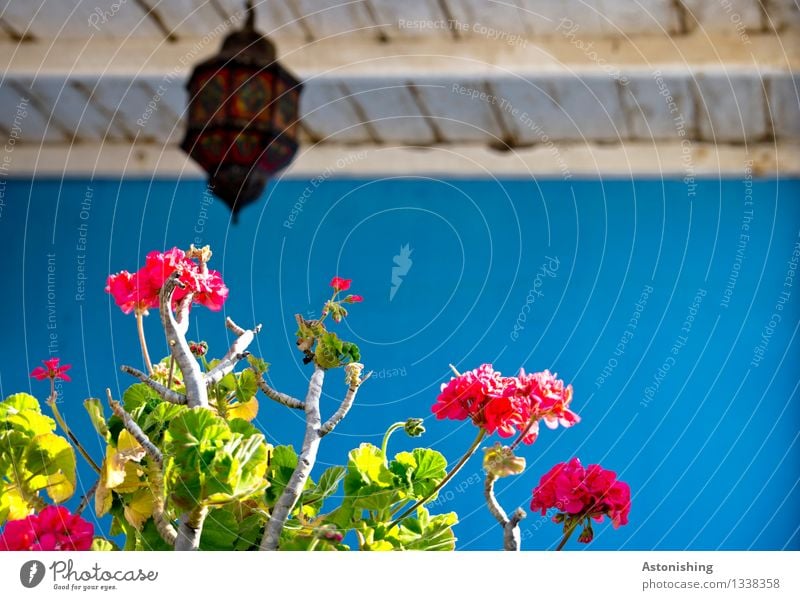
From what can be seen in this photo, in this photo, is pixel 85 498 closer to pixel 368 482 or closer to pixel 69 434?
pixel 69 434

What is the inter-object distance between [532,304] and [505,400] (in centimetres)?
74

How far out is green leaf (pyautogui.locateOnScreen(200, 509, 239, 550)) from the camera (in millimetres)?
615

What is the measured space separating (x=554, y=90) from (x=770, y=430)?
509mm

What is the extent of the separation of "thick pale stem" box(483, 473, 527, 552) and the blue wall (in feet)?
2.13

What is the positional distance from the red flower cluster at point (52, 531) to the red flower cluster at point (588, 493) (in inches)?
11.3

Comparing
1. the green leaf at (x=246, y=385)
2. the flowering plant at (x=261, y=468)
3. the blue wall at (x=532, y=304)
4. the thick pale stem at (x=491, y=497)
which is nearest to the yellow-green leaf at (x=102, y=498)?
the flowering plant at (x=261, y=468)

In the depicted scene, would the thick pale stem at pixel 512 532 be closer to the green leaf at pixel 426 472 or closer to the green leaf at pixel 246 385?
the green leaf at pixel 426 472

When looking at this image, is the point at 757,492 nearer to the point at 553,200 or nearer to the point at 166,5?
the point at 553,200

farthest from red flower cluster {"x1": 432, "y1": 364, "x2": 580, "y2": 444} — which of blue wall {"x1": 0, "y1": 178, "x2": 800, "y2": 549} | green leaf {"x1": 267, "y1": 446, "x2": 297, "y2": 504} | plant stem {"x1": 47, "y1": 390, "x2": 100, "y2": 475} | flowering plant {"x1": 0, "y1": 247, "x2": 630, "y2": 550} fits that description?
blue wall {"x1": 0, "y1": 178, "x2": 800, "y2": 549}

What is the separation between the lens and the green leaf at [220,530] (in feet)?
2.02

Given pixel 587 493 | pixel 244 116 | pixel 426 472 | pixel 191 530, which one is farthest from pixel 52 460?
pixel 244 116

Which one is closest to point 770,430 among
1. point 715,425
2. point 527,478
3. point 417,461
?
point 715,425

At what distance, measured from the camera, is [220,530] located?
0.62 m

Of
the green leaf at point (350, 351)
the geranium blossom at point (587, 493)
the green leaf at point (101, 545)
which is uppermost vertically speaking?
the green leaf at point (350, 351)
